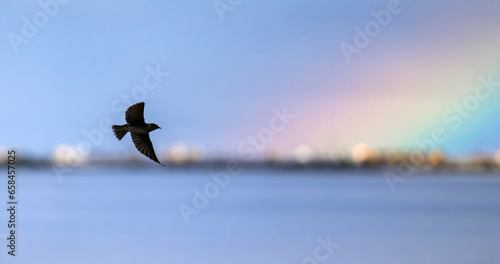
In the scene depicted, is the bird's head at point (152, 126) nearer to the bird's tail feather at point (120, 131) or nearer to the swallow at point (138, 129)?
the swallow at point (138, 129)

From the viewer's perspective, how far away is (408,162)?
56.8 meters

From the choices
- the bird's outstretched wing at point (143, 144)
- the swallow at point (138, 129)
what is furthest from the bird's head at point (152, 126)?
the bird's outstretched wing at point (143, 144)

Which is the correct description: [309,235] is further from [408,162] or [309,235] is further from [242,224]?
[408,162]

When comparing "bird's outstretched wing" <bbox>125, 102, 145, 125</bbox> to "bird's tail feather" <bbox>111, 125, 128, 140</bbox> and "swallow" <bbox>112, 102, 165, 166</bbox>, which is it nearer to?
"swallow" <bbox>112, 102, 165, 166</bbox>

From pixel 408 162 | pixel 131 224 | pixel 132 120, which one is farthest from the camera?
pixel 408 162

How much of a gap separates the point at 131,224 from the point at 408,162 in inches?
1619

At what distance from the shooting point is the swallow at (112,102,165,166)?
5086mm

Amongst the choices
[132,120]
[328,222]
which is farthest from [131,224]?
[132,120]

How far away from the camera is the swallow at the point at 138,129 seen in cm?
509

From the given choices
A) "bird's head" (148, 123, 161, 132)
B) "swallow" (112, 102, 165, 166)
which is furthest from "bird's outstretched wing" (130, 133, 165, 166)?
"bird's head" (148, 123, 161, 132)

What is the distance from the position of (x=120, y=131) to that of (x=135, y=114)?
0.80ft

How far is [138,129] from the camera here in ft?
17.0

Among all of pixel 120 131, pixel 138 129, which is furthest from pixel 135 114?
pixel 120 131

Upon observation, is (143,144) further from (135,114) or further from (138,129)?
(135,114)
